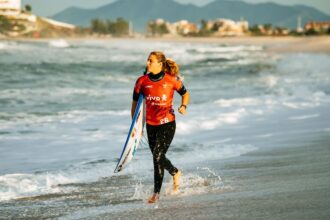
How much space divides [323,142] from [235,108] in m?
6.05

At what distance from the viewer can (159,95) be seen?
5.74m

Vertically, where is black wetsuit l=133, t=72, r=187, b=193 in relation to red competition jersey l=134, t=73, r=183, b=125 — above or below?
below

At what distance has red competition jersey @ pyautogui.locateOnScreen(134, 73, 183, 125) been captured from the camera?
575 centimetres

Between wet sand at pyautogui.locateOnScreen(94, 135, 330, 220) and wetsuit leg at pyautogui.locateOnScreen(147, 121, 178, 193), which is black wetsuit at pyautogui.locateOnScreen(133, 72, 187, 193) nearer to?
wetsuit leg at pyautogui.locateOnScreen(147, 121, 178, 193)

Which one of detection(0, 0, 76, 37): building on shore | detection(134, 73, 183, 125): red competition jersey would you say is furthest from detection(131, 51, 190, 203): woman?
detection(0, 0, 76, 37): building on shore

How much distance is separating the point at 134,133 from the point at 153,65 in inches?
30.4

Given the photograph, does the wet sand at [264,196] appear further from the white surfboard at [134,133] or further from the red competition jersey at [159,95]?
the red competition jersey at [159,95]

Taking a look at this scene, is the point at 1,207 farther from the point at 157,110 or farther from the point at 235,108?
the point at 235,108

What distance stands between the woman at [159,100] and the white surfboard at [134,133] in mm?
81

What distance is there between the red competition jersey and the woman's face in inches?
4.1

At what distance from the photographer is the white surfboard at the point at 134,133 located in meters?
5.89

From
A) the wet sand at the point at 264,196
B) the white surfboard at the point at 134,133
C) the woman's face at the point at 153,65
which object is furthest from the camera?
the white surfboard at the point at 134,133

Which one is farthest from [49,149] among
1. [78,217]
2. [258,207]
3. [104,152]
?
[258,207]

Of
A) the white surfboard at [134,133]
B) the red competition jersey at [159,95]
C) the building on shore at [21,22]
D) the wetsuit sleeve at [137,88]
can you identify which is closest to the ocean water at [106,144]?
the white surfboard at [134,133]
